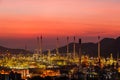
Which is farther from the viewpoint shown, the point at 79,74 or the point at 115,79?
the point at 79,74

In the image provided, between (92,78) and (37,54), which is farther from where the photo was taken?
(37,54)

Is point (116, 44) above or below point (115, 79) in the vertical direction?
above

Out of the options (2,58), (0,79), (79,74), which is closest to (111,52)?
(2,58)

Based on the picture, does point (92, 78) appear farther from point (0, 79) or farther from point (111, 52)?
point (111, 52)

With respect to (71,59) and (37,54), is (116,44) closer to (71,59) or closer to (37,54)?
(71,59)

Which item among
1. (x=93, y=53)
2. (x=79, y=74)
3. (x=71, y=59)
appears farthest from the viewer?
(x=93, y=53)

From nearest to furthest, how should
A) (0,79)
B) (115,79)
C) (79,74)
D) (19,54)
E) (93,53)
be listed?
(0,79) < (115,79) < (79,74) < (93,53) < (19,54)

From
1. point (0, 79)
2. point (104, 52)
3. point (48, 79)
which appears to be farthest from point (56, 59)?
point (0, 79)

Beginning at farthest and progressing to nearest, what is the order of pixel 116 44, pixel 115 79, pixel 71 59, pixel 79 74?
pixel 116 44
pixel 71 59
pixel 79 74
pixel 115 79

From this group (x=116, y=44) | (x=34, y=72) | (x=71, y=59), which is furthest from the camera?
(x=116, y=44)
